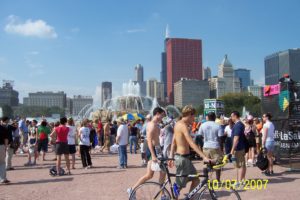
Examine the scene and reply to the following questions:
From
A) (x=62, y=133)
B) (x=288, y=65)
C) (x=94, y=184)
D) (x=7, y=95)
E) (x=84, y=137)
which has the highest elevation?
(x=288, y=65)

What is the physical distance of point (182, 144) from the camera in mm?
6922

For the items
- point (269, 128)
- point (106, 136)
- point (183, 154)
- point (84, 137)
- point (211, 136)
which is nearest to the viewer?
point (183, 154)

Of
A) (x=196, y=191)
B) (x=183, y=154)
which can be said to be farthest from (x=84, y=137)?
(x=196, y=191)

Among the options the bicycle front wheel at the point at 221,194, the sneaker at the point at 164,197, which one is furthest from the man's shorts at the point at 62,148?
the bicycle front wheel at the point at 221,194

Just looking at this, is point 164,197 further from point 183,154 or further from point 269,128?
point 269,128

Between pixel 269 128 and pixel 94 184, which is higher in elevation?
pixel 269 128

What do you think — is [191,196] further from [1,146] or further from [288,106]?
[288,106]

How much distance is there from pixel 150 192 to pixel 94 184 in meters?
4.55

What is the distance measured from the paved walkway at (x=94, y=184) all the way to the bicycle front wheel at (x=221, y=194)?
2498 mm

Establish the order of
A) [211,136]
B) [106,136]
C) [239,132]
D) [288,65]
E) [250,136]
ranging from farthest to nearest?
[288,65] < [106,136] < [250,136] < [239,132] < [211,136]

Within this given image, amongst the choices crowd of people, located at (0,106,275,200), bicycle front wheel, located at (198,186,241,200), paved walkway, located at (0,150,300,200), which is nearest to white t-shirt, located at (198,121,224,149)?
crowd of people, located at (0,106,275,200)

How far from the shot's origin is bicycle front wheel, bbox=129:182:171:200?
256 inches

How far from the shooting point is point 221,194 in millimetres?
6246

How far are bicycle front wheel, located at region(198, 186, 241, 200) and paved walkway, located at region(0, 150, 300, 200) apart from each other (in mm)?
2498
